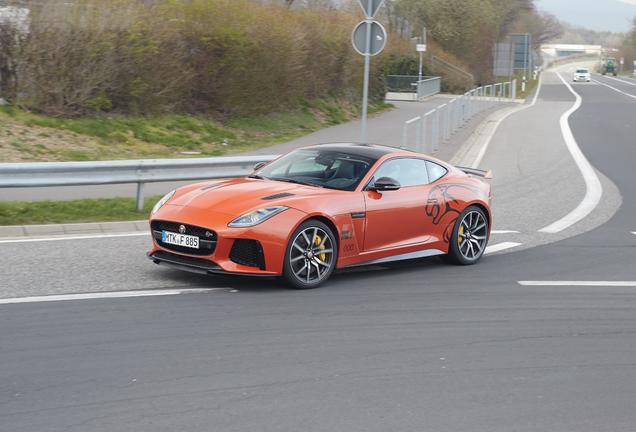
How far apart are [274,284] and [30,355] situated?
3.07 meters

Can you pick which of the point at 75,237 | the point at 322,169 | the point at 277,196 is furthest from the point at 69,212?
the point at 277,196

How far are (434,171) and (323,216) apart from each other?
2.00 metres

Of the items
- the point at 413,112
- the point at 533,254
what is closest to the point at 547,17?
the point at 413,112

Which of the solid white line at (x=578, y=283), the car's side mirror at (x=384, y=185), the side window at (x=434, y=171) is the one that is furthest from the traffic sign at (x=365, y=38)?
the solid white line at (x=578, y=283)

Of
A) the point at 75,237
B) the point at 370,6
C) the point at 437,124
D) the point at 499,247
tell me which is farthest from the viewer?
the point at 437,124

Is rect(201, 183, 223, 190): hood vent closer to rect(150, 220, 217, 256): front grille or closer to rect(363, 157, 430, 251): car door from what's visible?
rect(150, 220, 217, 256): front grille

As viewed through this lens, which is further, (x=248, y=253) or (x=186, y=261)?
(x=186, y=261)

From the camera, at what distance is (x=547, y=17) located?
170m

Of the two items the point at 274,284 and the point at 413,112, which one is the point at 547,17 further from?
the point at 274,284

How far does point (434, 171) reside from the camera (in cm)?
1062

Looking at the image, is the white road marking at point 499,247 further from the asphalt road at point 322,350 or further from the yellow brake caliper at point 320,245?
the yellow brake caliper at point 320,245

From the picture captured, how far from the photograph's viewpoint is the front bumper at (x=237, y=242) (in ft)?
28.3

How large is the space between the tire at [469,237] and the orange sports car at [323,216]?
1 cm

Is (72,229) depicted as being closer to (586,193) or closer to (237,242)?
(237,242)
